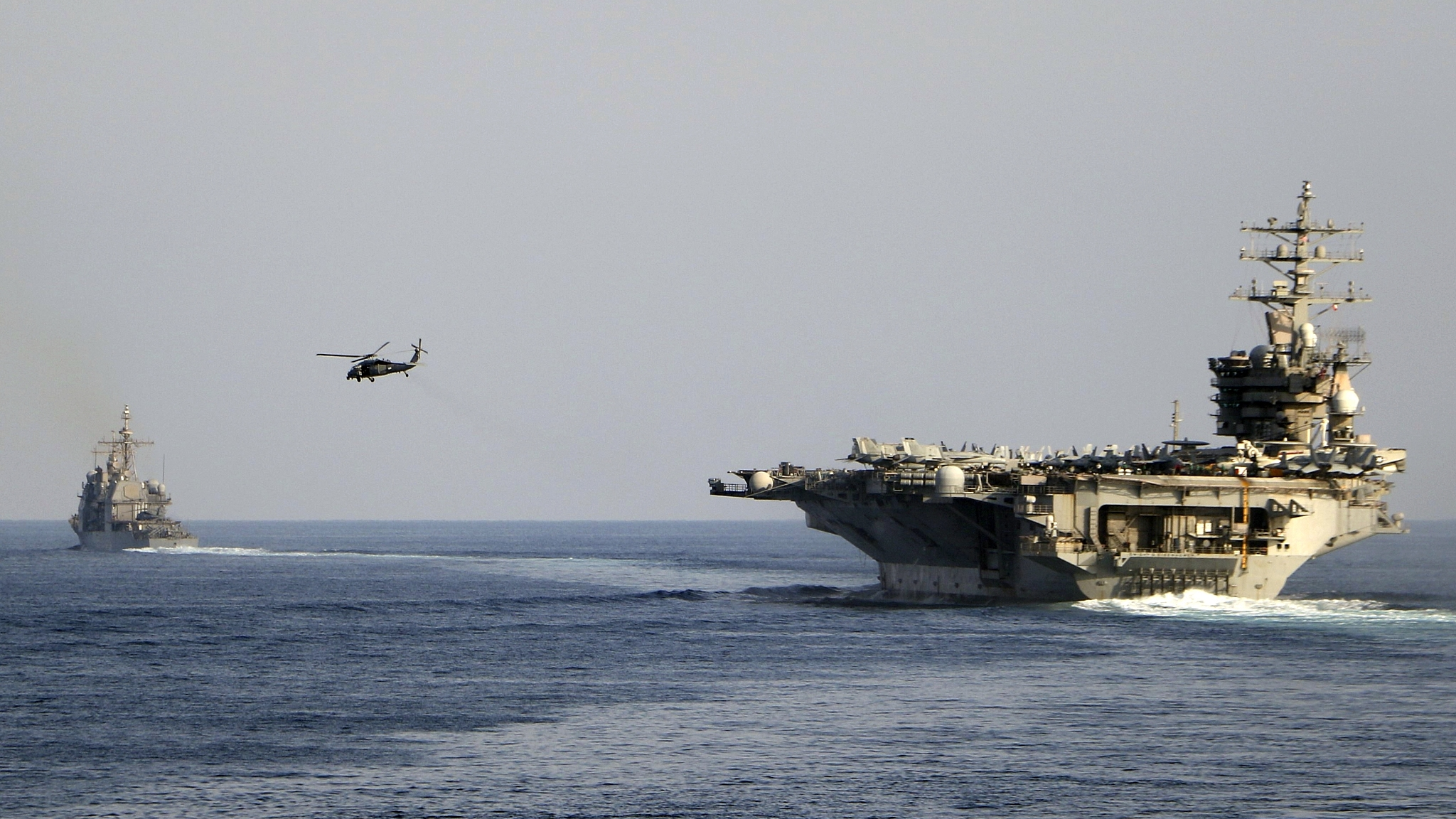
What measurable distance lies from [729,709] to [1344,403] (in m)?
25.2

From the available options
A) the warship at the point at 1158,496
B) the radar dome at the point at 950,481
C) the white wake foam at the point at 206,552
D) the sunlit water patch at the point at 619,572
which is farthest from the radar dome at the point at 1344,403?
the white wake foam at the point at 206,552

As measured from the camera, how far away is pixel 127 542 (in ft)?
321

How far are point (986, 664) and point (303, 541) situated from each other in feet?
421

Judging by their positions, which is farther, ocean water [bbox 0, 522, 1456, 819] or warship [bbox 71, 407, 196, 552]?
warship [bbox 71, 407, 196, 552]

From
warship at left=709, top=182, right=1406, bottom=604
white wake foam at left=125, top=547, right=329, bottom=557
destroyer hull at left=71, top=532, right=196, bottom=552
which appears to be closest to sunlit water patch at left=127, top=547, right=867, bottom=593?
white wake foam at left=125, top=547, right=329, bottom=557

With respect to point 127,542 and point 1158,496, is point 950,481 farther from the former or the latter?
point 127,542

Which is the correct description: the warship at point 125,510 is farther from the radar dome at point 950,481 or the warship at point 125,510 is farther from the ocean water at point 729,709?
the radar dome at point 950,481

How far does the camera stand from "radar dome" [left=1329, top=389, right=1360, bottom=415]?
149 ft

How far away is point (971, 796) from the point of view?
21.0 meters

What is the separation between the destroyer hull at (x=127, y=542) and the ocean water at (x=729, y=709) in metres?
48.4

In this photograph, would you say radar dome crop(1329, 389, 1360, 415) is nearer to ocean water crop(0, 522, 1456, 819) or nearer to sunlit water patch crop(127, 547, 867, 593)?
ocean water crop(0, 522, 1456, 819)

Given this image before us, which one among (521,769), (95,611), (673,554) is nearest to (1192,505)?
(521,769)

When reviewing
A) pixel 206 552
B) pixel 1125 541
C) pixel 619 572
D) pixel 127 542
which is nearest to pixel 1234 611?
pixel 1125 541

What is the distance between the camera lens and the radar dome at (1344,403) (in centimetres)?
4541
